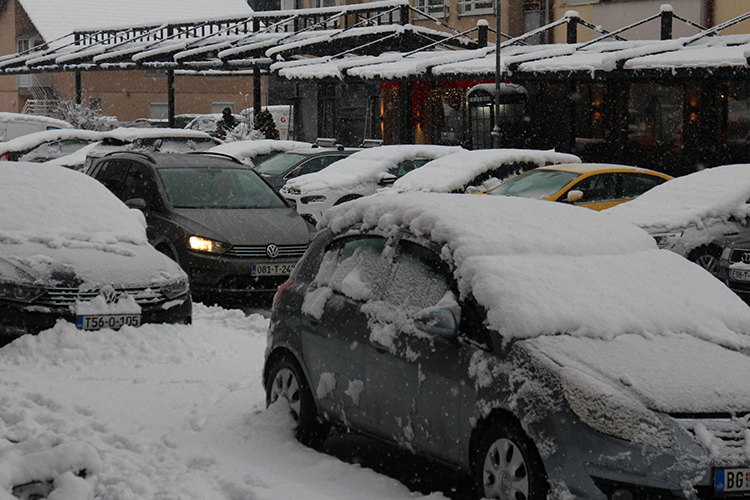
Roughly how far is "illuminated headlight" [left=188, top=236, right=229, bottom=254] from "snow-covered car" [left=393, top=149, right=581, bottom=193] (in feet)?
18.7

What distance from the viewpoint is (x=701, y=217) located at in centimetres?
1240

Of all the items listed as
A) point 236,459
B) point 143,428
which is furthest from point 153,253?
point 236,459

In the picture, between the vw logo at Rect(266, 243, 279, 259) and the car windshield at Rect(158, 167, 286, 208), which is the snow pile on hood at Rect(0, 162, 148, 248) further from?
the car windshield at Rect(158, 167, 286, 208)

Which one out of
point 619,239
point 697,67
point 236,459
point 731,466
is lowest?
point 236,459

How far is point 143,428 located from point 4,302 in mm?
2430

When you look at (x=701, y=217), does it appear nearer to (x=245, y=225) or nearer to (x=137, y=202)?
(x=245, y=225)

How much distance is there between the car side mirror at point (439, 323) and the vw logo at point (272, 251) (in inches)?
246

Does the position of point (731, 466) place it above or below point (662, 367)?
below

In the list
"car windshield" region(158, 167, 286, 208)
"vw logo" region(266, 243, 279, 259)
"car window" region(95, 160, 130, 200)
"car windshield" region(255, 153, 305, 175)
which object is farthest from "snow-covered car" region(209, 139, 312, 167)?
"vw logo" region(266, 243, 279, 259)

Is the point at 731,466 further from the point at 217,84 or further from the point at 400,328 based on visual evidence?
the point at 217,84

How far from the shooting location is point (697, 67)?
69.9 feet

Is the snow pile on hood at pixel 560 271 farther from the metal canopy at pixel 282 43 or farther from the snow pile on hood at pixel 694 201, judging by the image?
the metal canopy at pixel 282 43

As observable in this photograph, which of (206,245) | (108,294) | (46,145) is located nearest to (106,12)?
(46,145)

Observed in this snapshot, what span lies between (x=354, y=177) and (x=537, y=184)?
3.97m
